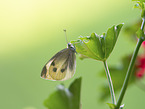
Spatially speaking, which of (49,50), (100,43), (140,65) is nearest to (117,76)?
(140,65)

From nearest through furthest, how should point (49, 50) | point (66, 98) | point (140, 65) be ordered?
1. point (66, 98)
2. point (140, 65)
3. point (49, 50)

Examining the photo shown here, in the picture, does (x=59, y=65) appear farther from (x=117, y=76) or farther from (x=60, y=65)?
(x=117, y=76)

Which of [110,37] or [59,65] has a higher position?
[110,37]

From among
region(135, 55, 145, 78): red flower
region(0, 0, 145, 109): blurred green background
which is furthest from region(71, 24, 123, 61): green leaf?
region(0, 0, 145, 109): blurred green background

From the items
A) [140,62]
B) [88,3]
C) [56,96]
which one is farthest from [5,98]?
[56,96]

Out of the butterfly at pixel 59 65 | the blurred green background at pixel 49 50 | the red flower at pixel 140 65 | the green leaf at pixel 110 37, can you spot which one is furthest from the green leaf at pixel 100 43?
the blurred green background at pixel 49 50

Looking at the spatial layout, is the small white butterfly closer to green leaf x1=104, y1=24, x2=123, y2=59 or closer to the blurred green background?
green leaf x1=104, y1=24, x2=123, y2=59

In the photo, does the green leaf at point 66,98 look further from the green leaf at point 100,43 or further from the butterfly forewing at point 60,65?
the butterfly forewing at point 60,65
